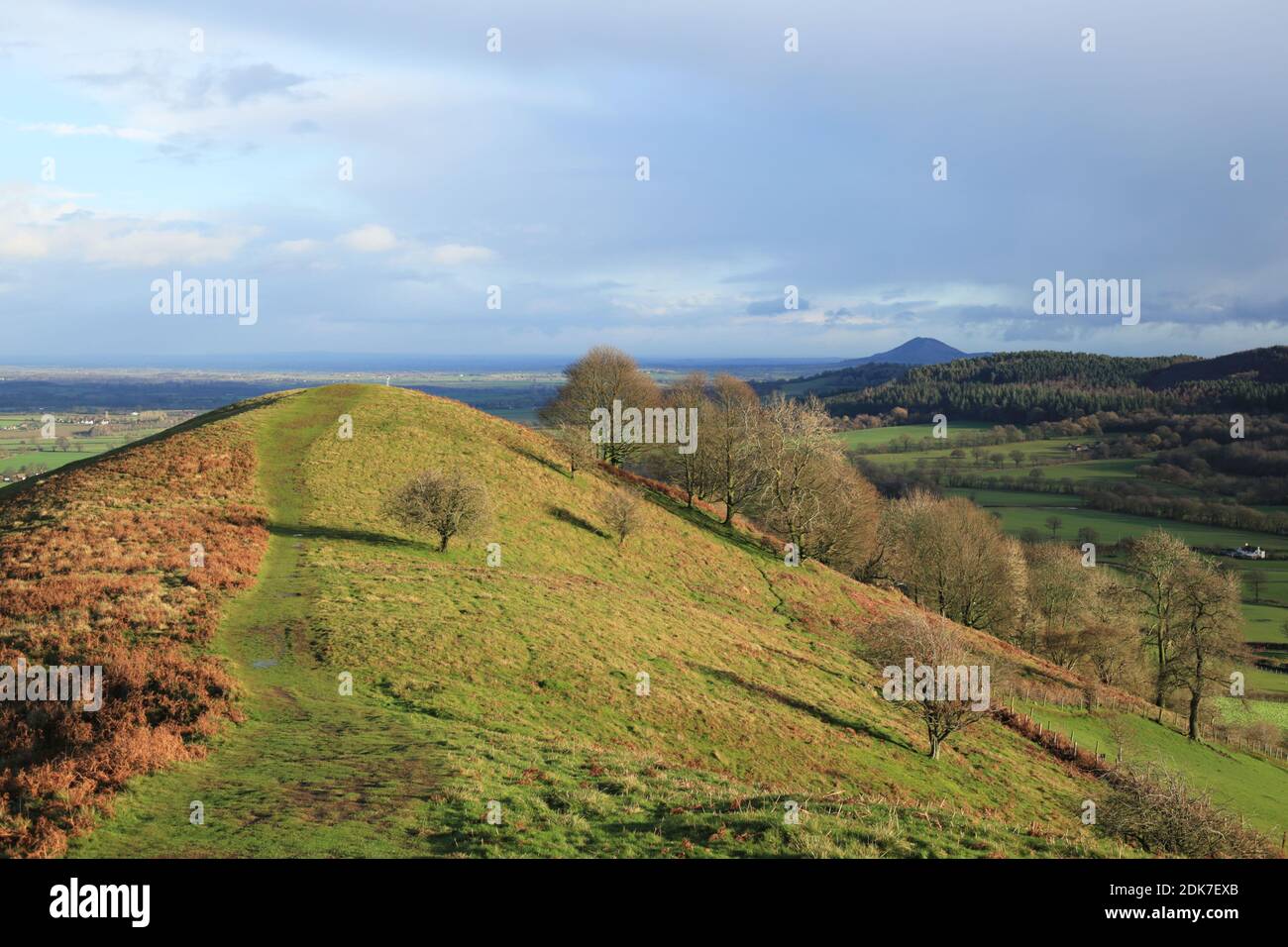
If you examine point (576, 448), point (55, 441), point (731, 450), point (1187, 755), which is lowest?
point (1187, 755)

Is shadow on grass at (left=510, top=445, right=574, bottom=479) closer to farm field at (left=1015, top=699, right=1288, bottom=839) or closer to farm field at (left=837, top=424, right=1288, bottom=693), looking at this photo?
farm field at (left=1015, top=699, right=1288, bottom=839)

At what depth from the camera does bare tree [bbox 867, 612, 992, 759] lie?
28.5 m

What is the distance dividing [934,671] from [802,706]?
18.7 feet

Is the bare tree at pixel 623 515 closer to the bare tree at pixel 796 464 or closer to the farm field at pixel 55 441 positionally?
the bare tree at pixel 796 464

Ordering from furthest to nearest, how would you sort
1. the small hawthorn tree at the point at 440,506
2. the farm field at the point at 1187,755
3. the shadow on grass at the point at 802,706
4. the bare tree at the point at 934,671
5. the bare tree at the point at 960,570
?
the bare tree at the point at 960,570, the small hawthorn tree at the point at 440,506, the farm field at the point at 1187,755, the shadow on grass at the point at 802,706, the bare tree at the point at 934,671

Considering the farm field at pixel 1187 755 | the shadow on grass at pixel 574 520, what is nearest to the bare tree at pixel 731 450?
the shadow on grass at pixel 574 520

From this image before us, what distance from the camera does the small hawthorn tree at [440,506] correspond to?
126ft

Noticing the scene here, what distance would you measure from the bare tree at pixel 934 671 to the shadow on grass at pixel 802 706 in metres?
1.59

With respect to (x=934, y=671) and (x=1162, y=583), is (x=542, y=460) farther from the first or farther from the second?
(x=1162, y=583)

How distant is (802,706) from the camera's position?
29.7 metres

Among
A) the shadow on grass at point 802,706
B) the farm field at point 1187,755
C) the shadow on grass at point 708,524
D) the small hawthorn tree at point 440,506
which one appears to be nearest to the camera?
the shadow on grass at point 802,706

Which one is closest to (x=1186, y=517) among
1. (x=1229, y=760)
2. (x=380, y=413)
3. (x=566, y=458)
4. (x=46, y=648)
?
(x=1229, y=760)

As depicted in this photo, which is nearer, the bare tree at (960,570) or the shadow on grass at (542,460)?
the shadow on grass at (542,460)

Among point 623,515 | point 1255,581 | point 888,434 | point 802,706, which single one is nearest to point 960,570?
point 623,515
